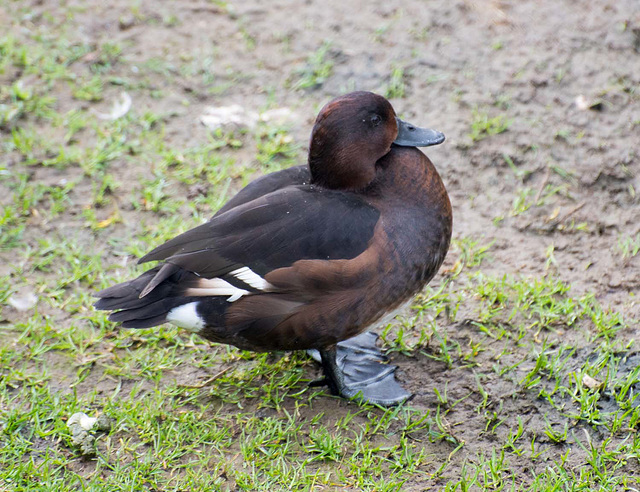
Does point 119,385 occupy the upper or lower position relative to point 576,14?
lower

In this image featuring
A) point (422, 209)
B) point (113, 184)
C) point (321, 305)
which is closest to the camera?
point (321, 305)

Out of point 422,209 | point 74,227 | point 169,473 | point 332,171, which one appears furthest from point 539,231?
point 74,227

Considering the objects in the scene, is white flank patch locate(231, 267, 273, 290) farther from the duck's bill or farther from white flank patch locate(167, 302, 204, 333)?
the duck's bill

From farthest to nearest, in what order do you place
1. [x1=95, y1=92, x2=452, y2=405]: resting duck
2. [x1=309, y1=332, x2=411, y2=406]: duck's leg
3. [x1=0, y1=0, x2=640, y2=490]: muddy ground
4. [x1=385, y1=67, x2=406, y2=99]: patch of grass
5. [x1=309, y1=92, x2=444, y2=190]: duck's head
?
[x1=385, y1=67, x2=406, y2=99]: patch of grass, [x1=0, y1=0, x2=640, y2=490]: muddy ground, [x1=309, y1=332, x2=411, y2=406]: duck's leg, [x1=309, y1=92, x2=444, y2=190]: duck's head, [x1=95, y1=92, x2=452, y2=405]: resting duck

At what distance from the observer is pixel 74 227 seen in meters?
4.24

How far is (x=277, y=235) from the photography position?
301 centimetres

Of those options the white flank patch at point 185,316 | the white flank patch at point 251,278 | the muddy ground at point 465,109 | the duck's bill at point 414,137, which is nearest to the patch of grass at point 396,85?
the muddy ground at point 465,109

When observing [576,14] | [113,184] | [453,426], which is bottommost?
[453,426]

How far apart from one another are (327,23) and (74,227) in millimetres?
2452

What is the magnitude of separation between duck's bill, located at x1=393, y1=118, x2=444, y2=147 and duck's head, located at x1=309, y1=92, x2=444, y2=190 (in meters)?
0.08

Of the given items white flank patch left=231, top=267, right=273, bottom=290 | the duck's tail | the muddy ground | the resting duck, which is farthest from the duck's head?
the muddy ground

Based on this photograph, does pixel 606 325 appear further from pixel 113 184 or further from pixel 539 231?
pixel 113 184

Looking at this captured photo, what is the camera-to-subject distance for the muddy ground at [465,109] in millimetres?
3477

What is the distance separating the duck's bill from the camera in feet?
11.0
